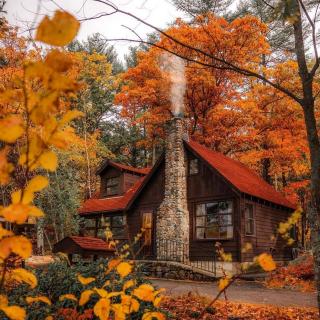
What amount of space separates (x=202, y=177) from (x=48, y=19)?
19783 mm

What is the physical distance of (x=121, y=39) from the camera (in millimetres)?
3949

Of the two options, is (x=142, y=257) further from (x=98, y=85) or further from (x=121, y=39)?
(x=98, y=85)

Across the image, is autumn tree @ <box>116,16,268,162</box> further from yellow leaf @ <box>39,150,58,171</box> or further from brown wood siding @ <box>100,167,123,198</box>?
yellow leaf @ <box>39,150,58,171</box>

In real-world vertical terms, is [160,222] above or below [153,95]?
below

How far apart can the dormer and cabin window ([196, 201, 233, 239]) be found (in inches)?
281

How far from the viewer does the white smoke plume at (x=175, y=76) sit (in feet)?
87.2

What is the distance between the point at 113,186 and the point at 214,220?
30.4 ft

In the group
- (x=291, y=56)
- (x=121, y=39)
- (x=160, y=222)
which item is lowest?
(x=160, y=222)

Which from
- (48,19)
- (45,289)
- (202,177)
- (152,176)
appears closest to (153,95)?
(152,176)

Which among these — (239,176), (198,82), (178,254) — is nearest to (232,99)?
(198,82)

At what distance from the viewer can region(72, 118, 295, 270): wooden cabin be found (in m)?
19.2

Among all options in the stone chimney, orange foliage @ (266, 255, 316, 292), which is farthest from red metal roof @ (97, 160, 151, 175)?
orange foliage @ (266, 255, 316, 292)

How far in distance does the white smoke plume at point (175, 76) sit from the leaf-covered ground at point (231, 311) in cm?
1870

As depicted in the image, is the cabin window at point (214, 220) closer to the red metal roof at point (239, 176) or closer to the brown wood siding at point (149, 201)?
the red metal roof at point (239, 176)
